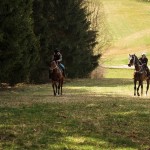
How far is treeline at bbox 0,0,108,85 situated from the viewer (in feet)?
104

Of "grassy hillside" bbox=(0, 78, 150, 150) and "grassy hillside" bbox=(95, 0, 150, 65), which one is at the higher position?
"grassy hillside" bbox=(95, 0, 150, 65)

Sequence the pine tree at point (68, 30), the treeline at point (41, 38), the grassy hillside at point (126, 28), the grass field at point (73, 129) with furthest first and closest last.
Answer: the grassy hillside at point (126, 28), the pine tree at point (68, 30), the treeline at point (41, 38), the grass field at point (73, 129)

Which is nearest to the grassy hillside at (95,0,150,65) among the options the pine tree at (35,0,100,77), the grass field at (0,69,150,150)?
the pine tree at (35,0,100,77)

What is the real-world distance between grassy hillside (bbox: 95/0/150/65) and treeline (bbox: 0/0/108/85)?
4566cm

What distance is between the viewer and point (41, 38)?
45500 mm

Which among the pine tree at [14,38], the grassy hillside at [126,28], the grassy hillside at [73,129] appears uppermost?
the grassy hillside at [126,28]

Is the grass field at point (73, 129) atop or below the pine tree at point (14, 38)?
below

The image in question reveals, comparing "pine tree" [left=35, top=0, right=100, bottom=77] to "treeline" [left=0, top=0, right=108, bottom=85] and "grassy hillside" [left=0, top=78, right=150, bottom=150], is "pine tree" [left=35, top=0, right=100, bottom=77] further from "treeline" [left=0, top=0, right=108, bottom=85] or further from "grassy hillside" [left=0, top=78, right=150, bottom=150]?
"grassy hillside" [left=0, top=78, right=150, bottom=150]

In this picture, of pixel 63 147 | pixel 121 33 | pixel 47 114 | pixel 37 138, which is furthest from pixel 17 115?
pixel 121 33

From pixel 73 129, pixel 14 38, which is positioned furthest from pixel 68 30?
pixel 73 129

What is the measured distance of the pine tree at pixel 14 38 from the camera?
31297mm

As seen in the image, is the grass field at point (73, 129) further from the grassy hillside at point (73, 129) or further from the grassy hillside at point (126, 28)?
the grassy hillside at point (126, 28)

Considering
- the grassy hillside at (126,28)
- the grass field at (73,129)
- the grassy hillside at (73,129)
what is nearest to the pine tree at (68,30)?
the grass field at (73,129)

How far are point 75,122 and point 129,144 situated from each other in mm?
2974
